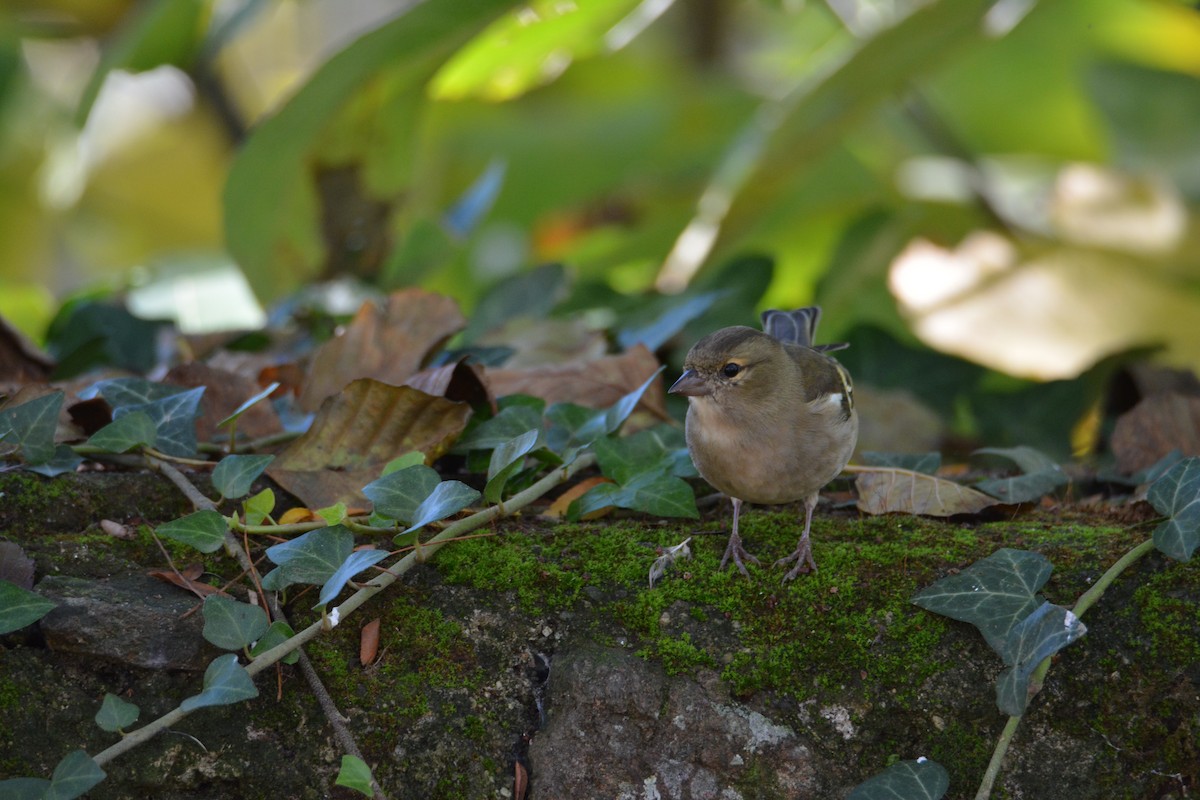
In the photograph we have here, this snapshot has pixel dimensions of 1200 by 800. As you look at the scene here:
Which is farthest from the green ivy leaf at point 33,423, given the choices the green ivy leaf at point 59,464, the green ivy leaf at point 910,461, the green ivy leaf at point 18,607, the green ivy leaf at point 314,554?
the green ivy leaf at point 910,461

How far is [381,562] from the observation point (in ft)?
6.48

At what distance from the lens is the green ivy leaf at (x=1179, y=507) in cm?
189

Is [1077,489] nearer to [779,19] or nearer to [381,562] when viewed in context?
[381,562]

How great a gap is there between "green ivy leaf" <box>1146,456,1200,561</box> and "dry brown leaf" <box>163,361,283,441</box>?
187 cm

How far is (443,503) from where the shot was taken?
6.18 ft

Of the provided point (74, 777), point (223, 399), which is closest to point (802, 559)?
point (74, 777)

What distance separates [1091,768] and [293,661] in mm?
1340

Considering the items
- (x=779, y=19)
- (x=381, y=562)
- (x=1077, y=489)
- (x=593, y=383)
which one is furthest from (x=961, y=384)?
(x=779, y=19)

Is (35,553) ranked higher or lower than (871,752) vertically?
higher

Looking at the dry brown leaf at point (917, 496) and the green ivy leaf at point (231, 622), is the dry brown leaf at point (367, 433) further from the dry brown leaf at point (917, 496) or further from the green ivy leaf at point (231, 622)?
the dry brown leaf at point (917, 496)

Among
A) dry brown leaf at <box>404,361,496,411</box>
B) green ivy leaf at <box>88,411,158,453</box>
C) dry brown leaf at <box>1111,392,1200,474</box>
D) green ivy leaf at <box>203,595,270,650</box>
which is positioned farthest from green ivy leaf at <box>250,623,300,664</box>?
dry brown leaf at <box>1111,392,1200,474</box>

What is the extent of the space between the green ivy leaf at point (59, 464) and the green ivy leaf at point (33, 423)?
0.15 ft

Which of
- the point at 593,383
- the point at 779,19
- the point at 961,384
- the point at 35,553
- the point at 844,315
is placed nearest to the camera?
the point at 35,553

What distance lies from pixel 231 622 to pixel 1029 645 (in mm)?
1316
